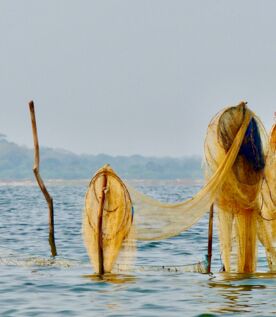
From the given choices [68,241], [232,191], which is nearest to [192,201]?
[232,191]

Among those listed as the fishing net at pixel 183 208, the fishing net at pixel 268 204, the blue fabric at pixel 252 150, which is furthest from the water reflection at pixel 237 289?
the blue fabric at pixel 252 150

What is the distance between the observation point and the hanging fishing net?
1692cm

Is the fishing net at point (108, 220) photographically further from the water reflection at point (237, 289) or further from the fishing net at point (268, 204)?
the fishing net at point (268, 204)

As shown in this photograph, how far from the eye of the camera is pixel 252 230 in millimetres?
17328

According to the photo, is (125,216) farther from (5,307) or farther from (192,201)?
(5,307)

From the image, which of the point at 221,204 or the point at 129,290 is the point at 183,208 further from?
the point at 129,290

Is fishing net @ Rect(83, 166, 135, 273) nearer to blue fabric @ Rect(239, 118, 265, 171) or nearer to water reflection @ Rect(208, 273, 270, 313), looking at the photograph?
water reflection @ Rect(208, 273, 270, 313)

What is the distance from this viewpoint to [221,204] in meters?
17.2

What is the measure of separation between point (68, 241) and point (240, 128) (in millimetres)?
12284

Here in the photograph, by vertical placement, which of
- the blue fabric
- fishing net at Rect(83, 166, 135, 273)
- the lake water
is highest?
the blue fabric

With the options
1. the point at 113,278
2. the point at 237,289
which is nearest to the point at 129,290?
the point at 113,278

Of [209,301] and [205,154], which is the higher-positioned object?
[205,154]

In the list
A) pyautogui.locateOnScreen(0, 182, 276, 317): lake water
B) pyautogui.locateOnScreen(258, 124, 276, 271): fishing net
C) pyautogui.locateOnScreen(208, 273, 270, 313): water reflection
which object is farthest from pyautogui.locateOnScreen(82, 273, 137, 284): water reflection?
pyautogui.locateOnScreen(258, 124, 276, 271): fishing net

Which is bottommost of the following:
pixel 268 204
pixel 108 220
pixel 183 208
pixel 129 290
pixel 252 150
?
pixel 129 290
